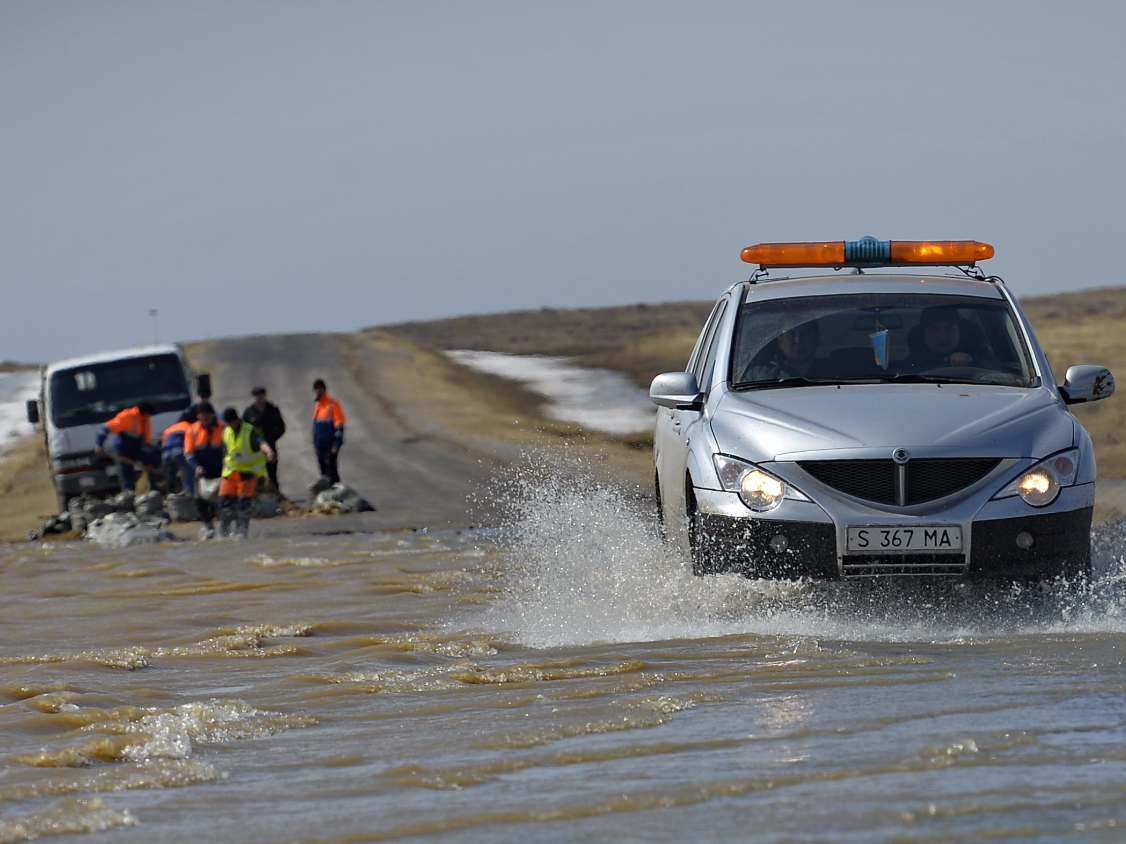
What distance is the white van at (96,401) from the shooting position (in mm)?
20859

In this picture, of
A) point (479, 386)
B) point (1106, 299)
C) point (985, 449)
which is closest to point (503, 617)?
point (985, 449)

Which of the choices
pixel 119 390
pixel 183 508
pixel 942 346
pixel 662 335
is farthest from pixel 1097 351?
pixel 942 346

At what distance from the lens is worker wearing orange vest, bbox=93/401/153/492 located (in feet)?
63.8

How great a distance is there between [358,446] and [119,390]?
774cm

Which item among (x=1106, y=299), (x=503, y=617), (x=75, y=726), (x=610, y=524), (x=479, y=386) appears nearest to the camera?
(x=75, y=726)

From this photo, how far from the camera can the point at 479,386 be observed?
46.4 meters

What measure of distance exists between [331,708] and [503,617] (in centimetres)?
248

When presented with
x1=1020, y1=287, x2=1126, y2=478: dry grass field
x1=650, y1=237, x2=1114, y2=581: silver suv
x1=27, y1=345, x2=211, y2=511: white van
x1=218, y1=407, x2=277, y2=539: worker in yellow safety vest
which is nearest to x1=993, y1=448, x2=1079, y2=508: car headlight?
x1=650, y1=237, x2=1114, y2=581: silver suv

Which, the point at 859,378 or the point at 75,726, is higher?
the point at 859,378

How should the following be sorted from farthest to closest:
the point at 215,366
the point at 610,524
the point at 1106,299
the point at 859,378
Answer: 1. the point at 1106,299
2. the point at 215,366
3. the point at 610,524
4. the point at 859,378

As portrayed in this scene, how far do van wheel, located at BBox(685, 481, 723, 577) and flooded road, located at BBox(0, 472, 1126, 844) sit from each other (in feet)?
0.45

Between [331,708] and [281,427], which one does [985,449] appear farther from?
[281,427]

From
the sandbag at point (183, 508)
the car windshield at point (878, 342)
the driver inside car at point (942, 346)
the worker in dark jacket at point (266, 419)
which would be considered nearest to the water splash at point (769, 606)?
the car windshield at point (878, 342)

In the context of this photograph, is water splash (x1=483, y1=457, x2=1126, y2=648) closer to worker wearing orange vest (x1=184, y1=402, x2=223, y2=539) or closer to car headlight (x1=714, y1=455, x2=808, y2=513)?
car headlight (x1=714, y1=455, x2=808, y2=513)
